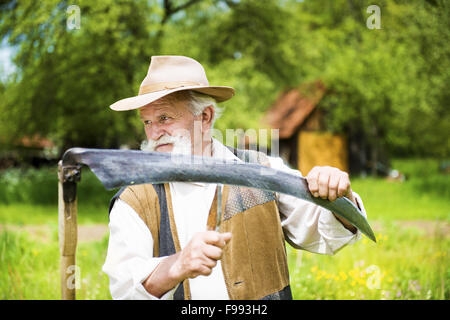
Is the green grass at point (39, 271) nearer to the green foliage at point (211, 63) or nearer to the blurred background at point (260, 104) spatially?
the blurred background at point (260, 104)

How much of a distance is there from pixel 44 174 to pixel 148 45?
909 centimetres

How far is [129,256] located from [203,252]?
1.28 ft

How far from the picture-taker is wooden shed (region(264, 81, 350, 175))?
19.8 metres

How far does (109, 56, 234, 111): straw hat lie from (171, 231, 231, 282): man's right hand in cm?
70

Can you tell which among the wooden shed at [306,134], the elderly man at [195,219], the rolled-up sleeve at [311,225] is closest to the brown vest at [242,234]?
the elderly man at [195,219]

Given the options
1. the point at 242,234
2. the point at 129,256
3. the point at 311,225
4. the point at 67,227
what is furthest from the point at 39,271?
the point at 311,225

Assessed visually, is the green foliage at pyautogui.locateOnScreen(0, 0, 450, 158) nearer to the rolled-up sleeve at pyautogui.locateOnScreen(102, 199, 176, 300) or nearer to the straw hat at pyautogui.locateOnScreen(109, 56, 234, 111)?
the straw hat at pyautogui.locateOnScreen(109, 56, 234, 111)

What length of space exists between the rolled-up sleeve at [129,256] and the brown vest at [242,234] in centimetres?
4

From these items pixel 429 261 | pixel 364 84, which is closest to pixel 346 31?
pixel 364 84

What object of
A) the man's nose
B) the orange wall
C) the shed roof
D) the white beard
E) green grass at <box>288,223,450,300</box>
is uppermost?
the shed roof

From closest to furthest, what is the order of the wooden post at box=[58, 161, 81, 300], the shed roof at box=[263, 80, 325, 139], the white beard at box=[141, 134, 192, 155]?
1. the wooden post at box=[58, 161, 81, 300]
2. the white beard at box=[141, 134, 192, 155]
3. the shed roof at box=[263, 80, 325, 139]

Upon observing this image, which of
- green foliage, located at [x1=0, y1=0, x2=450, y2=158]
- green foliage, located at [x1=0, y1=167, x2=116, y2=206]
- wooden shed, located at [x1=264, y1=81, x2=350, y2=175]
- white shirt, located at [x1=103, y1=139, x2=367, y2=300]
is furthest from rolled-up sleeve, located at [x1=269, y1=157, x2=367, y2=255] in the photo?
wooden shed, located at [x1=264, y1=81, x2=350, y2=175]

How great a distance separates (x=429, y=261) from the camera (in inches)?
168
